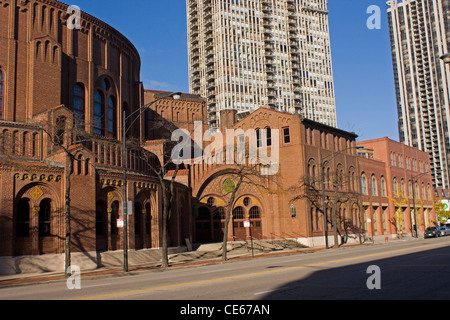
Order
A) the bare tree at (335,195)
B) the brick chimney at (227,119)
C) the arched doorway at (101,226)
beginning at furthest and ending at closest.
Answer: the brick chimney at (227,119) → the bare tree at (335,195) → the arched doorway at (101,226)

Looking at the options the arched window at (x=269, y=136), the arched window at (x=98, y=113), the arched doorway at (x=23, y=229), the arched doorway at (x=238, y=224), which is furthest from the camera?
the arched window at (x=269, y=136)

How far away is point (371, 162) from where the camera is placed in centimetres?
6366

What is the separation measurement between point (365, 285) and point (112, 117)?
98.1 ft

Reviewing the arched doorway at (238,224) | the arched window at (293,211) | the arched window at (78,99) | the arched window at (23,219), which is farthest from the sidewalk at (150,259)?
the arched window at (78,99)

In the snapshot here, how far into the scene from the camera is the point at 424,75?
172m

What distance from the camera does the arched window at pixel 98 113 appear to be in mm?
37000

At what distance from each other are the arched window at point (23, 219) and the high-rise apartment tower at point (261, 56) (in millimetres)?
84091

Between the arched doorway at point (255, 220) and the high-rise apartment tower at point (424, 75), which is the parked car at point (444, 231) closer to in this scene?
the arched doorway at point (255, 220)

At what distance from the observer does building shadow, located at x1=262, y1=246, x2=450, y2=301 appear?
1157cm

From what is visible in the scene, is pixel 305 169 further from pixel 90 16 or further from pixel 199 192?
pixel 90 16

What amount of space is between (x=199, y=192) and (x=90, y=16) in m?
19.9

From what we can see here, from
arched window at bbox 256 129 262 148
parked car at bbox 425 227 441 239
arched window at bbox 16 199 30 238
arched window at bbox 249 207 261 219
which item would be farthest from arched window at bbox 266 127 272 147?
arched window at bbox 16 199 30 238

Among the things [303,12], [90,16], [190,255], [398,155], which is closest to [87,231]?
[190,255]

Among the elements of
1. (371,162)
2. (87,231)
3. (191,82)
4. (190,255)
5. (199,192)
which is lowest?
(190,255)
